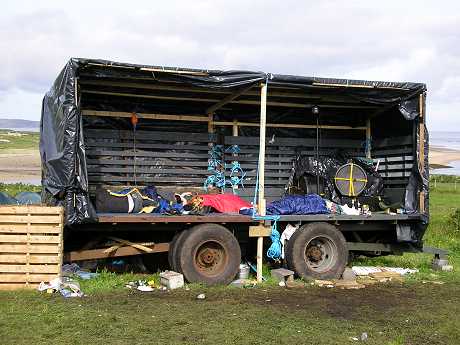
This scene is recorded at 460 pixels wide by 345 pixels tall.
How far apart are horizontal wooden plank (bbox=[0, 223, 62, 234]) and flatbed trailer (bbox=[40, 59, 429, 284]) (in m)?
0.27

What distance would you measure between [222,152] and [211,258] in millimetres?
3121

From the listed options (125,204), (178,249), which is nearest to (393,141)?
(178,249)

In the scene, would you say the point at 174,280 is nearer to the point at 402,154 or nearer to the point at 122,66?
the point at 122,66

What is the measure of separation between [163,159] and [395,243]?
464cm

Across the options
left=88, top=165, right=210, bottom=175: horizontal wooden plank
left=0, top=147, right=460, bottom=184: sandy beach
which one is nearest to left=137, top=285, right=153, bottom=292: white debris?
left=88, top=165, right=210, bottom=175: horizontal wooden plank

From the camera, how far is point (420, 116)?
10000mm

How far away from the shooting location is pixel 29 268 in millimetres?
7859

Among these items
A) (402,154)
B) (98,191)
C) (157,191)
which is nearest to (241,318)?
(98,191)

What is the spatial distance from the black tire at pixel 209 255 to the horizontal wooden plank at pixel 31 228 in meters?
1.85

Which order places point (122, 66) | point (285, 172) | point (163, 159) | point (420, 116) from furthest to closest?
point (285, 172) → point (163, 159) → point (420, 116) → point (122, 66)

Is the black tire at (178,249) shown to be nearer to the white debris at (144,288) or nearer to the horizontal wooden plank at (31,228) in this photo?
the white debris at (144,288)

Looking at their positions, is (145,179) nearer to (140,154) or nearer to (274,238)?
(140,154)

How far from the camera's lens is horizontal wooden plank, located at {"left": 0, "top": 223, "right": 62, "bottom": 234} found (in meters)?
7.87

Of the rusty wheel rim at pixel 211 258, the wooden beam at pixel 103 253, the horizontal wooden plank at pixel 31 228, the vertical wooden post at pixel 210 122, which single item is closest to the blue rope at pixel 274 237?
the rusty wheel rim at pixel 211 258
